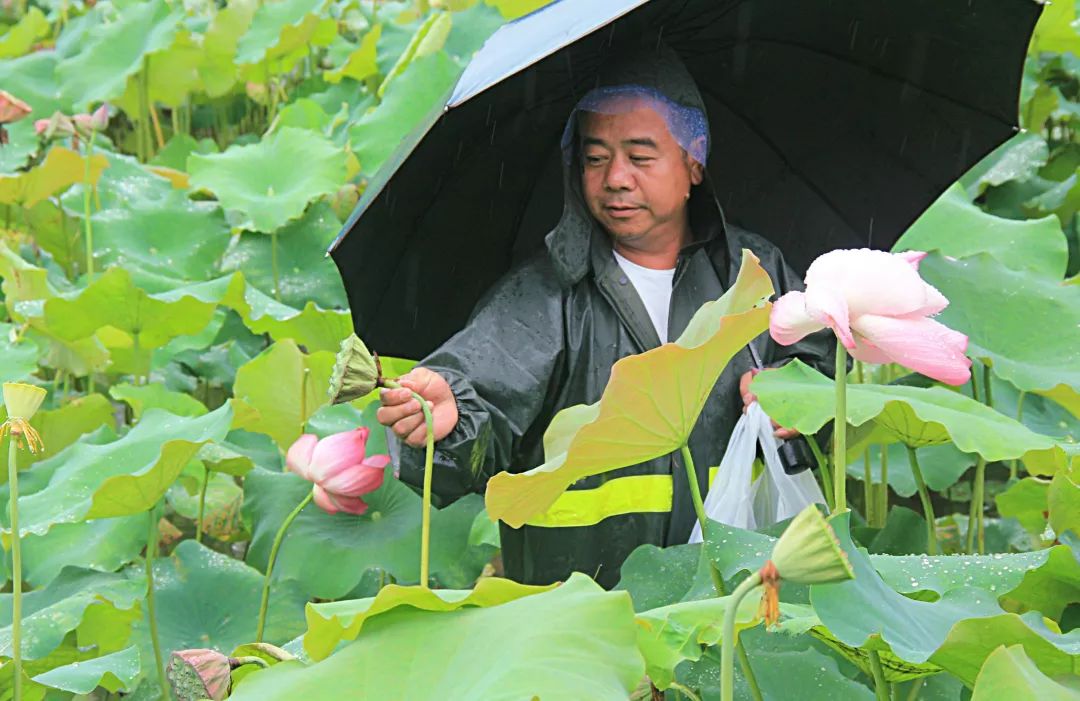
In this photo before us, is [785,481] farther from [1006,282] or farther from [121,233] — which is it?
[121,233]

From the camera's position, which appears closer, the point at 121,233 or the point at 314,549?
the point at 314,549

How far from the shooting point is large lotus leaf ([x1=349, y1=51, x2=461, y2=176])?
277 cm

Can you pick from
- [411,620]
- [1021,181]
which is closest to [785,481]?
[411,620]

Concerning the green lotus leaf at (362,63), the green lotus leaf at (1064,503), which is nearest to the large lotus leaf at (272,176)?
the green lotus leaf at (362,63)

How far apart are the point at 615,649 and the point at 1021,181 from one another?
7.41 ft

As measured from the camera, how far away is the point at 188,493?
223cm

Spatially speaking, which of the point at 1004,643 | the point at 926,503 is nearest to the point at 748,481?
the point at 926,503

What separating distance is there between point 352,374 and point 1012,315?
3.46 ft

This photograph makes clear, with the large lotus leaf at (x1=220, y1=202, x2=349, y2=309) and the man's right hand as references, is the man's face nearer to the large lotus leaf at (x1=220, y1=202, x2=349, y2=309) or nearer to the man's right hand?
the man's right hand

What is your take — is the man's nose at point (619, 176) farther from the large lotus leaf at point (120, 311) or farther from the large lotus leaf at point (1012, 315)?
the large lotus leaf at point (120, 311)

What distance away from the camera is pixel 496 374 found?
166 centimetres

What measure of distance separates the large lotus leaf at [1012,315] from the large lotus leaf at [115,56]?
7.23 feet

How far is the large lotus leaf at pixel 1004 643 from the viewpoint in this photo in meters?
0.99

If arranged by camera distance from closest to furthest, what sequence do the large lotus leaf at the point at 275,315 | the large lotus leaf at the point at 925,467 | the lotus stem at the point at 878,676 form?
the lotus stem at the point at 878,676 < the large lotus leaf at the point at 925,467 < the large lotus leaf at the point at 275,315
